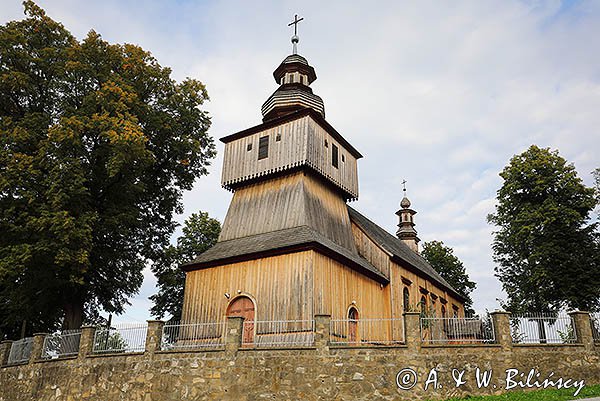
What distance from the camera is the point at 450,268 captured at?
51000 mm

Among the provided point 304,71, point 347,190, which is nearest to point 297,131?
point 347,190

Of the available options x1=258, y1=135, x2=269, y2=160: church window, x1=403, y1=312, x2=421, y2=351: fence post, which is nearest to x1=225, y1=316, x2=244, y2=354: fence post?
x1=403, y1=312, x2=421, y2=351: fence post

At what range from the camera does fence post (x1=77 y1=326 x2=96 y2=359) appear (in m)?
17.9

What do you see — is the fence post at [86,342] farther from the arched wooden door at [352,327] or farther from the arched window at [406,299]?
the arched window at [406,299]

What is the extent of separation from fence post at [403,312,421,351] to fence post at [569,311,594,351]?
5465mm

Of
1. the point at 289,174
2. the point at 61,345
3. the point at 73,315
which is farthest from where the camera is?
the point at 73,315

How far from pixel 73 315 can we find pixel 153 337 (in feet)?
31.0

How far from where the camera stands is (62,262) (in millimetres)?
20062

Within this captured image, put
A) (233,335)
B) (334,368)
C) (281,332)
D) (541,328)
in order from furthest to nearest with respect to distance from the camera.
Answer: (281,332)
(541,328)
(233,335)
(334,368)

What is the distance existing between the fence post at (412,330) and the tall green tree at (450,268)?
37002 mm

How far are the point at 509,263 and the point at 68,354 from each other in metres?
27.0

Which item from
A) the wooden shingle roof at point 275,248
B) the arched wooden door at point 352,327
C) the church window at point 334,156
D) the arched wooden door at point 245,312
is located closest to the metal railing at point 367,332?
the arched wooden door at point 352,327

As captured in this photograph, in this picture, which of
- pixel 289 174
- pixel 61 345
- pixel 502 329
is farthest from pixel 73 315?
pixel 502 329

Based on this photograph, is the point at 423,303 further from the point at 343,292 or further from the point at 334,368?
the point at 334,368
